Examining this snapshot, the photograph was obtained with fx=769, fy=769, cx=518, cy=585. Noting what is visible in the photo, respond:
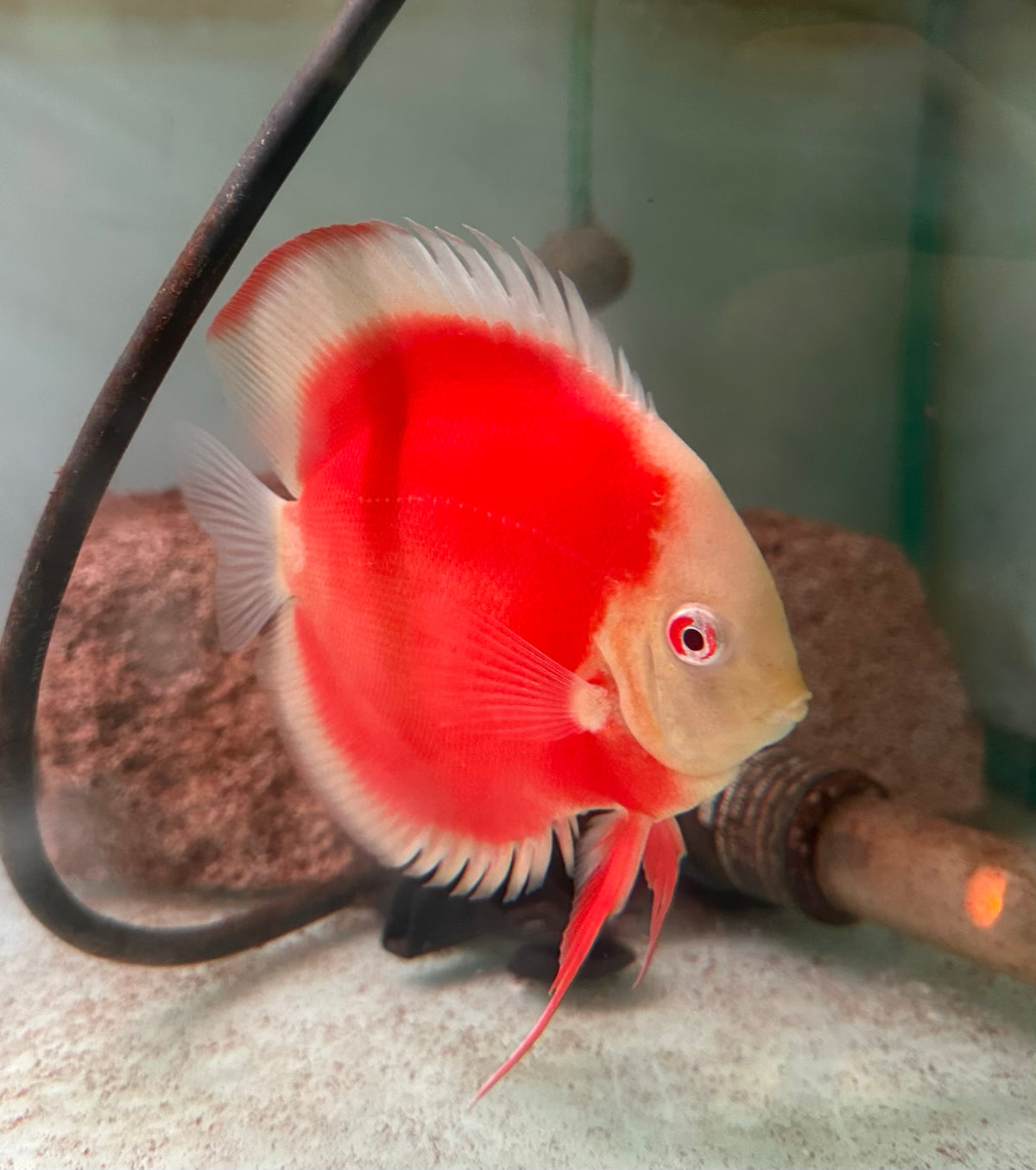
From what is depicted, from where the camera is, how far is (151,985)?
109cm

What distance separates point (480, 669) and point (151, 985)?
2.98 feet

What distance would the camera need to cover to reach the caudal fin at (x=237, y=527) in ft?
2.14

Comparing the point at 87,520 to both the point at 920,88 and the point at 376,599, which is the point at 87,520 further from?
the point at 920,88

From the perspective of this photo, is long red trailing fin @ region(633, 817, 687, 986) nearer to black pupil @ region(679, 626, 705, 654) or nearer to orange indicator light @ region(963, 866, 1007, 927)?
black pupil @ region(679, 626, 705, 654)

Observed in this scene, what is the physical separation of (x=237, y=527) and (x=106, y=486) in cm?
30

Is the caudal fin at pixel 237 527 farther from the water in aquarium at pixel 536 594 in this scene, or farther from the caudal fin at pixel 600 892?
the caudal fin at pixel 600 892

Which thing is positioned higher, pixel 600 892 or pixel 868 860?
pixel 600 892

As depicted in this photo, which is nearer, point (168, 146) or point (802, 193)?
point (168, 146)

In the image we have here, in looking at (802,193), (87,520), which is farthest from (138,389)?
(802,193)

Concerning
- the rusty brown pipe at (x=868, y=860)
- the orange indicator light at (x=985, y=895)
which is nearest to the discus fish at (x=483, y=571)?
the rusty brown pipe at (x=868, y=860)

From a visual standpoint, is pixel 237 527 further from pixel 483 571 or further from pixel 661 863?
pixel 661 863

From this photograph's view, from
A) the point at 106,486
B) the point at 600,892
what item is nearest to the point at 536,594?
the point at 600,892

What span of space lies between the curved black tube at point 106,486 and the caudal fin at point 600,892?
0.63 meters

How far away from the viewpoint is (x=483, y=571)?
0.52 meters
